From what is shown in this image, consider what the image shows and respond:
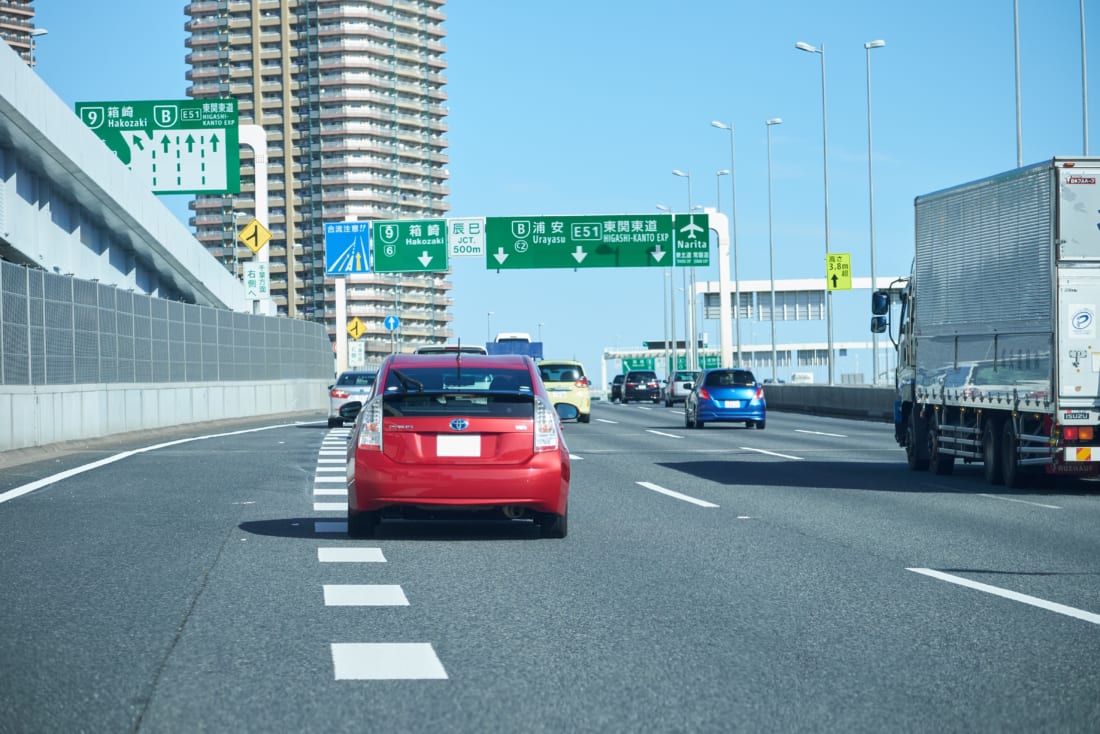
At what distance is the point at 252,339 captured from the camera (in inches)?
1715

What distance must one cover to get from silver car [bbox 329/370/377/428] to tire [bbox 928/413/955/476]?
52.1 ft

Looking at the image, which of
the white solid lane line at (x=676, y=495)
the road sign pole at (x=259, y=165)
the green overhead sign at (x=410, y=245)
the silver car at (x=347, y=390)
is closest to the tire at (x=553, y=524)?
the white solid lane line at (x=676, y=495)

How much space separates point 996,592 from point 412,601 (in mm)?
3354

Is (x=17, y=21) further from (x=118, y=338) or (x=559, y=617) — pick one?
(x=559, y=617)

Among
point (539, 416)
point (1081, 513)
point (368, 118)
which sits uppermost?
point (368, 118)

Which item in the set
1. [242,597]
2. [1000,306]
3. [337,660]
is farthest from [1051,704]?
[1000,306]

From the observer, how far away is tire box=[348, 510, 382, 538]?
443 inches

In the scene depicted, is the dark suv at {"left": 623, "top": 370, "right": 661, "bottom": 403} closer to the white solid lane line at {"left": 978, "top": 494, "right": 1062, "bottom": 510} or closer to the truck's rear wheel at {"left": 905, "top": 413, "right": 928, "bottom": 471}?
the truck's rear wheel at {"left": 905, "top": 413, "right": 928, "bottom": 471}

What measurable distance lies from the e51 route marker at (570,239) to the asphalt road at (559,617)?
3759 centimetres

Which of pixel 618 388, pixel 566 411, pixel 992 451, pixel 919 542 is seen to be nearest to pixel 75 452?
pixel 566 411

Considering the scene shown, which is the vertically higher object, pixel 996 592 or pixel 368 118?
pixel 368 118

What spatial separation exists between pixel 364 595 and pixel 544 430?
2811 mm

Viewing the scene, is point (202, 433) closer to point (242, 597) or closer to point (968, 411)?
point (968, 411)

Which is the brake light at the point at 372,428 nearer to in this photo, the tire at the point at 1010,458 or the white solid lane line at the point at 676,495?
the white solid lane line at the point at 676,495
